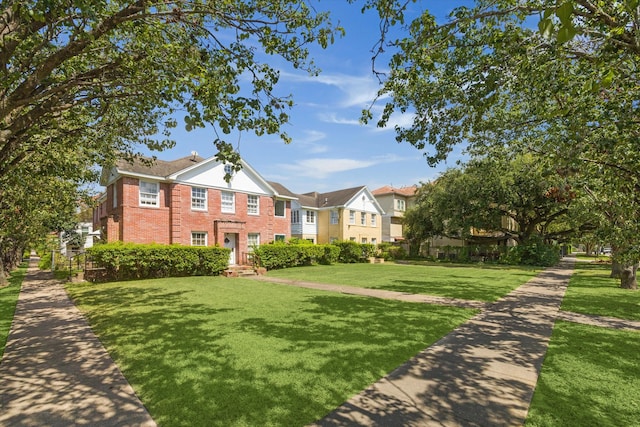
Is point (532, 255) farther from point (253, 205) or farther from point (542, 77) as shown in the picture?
point (542, 77)

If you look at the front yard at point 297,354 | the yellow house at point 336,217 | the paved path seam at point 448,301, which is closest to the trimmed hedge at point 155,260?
the front yard at point 297,354

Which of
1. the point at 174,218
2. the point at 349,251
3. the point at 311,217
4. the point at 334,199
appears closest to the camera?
the point at 174,218

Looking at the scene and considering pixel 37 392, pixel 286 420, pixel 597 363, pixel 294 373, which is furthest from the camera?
pixel 597 363

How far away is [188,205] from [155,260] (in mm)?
5013

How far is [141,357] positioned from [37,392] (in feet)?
4.69

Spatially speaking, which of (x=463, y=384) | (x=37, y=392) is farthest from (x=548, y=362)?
(x=37, y=392)

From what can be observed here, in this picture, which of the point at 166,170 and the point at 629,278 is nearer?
the point at 629,278

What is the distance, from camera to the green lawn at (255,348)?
4.12 meters

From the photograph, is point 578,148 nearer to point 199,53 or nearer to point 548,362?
point 548,362

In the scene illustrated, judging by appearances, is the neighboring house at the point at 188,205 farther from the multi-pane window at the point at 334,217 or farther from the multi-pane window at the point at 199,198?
the multi-pane window at the point at 334,217

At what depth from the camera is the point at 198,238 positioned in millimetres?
22250

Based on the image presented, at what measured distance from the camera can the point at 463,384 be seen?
4734mm

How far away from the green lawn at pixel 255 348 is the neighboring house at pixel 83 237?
21632mm

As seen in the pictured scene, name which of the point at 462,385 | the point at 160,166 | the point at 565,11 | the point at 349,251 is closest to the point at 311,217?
the point at 349,251
